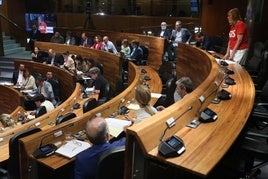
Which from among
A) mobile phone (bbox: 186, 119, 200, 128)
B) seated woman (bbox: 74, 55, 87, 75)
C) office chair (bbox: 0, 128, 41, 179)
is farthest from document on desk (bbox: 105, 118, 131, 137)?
seated woman (bbox: 74, 55, 87, 75)

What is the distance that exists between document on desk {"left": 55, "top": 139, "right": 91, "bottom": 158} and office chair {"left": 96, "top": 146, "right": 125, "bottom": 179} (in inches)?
18.8

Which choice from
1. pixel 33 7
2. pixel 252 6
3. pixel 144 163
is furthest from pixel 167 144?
pixel 33 7

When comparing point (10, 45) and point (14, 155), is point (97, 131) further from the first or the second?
point (10, 45)

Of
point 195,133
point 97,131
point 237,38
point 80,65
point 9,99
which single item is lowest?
point 9,99

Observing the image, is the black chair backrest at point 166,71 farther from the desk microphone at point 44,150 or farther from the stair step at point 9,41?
the stair step at point 9,41

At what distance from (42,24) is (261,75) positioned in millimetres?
10939

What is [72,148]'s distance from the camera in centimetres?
272

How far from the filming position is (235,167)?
123 inches

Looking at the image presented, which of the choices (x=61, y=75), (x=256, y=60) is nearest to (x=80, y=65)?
(x=61, y=75)

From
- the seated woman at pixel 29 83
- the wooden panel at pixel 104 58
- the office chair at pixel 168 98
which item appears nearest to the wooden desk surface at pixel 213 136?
the office chair at pixel 168 98

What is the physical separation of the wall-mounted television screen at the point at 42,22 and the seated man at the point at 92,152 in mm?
11637

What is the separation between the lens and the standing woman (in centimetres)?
460

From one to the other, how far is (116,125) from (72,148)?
727 millimetres

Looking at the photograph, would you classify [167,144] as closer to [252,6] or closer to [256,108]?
[256,108]
